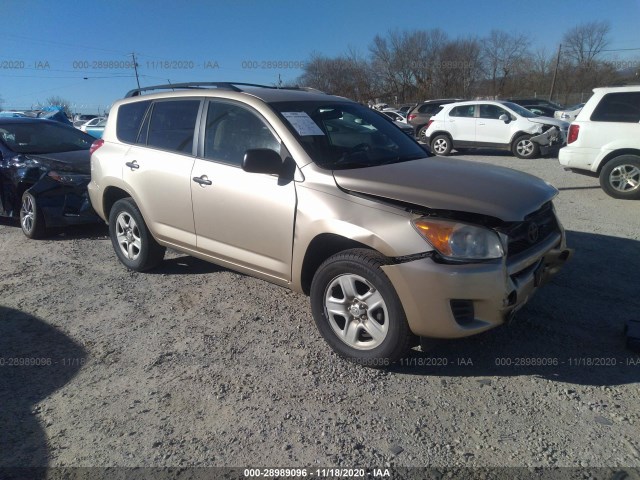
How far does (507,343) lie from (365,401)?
1.25 m

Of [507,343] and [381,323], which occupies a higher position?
[381,323]

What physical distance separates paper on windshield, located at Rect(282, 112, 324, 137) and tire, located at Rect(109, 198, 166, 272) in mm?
1964

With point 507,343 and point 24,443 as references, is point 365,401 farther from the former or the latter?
point 24,443

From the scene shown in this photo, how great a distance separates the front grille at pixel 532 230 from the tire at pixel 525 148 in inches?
439

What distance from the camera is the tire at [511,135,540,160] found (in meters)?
13.5

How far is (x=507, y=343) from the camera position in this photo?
3.38 metres

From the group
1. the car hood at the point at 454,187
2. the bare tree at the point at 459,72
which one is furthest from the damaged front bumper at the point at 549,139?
the bare tree at the point at 459,72

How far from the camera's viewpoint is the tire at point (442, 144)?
15055mm

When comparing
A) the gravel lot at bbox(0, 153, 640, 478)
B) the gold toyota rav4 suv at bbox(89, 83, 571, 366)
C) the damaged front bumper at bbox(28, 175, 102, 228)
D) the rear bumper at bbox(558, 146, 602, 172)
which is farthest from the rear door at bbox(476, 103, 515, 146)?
the damaged front bumper at bbox(28, 175, 102, 228)

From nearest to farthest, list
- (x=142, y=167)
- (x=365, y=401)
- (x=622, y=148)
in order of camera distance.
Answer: (x=365, y=401) < (x=142, y=167) < (x=622, y=148)

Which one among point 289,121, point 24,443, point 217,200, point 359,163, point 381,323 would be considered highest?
point 289,121

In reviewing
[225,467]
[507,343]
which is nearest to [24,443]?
[225,467]

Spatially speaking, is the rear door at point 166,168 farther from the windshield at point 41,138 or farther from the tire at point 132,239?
the windshield at point 41,138

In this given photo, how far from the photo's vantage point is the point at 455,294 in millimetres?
2701
